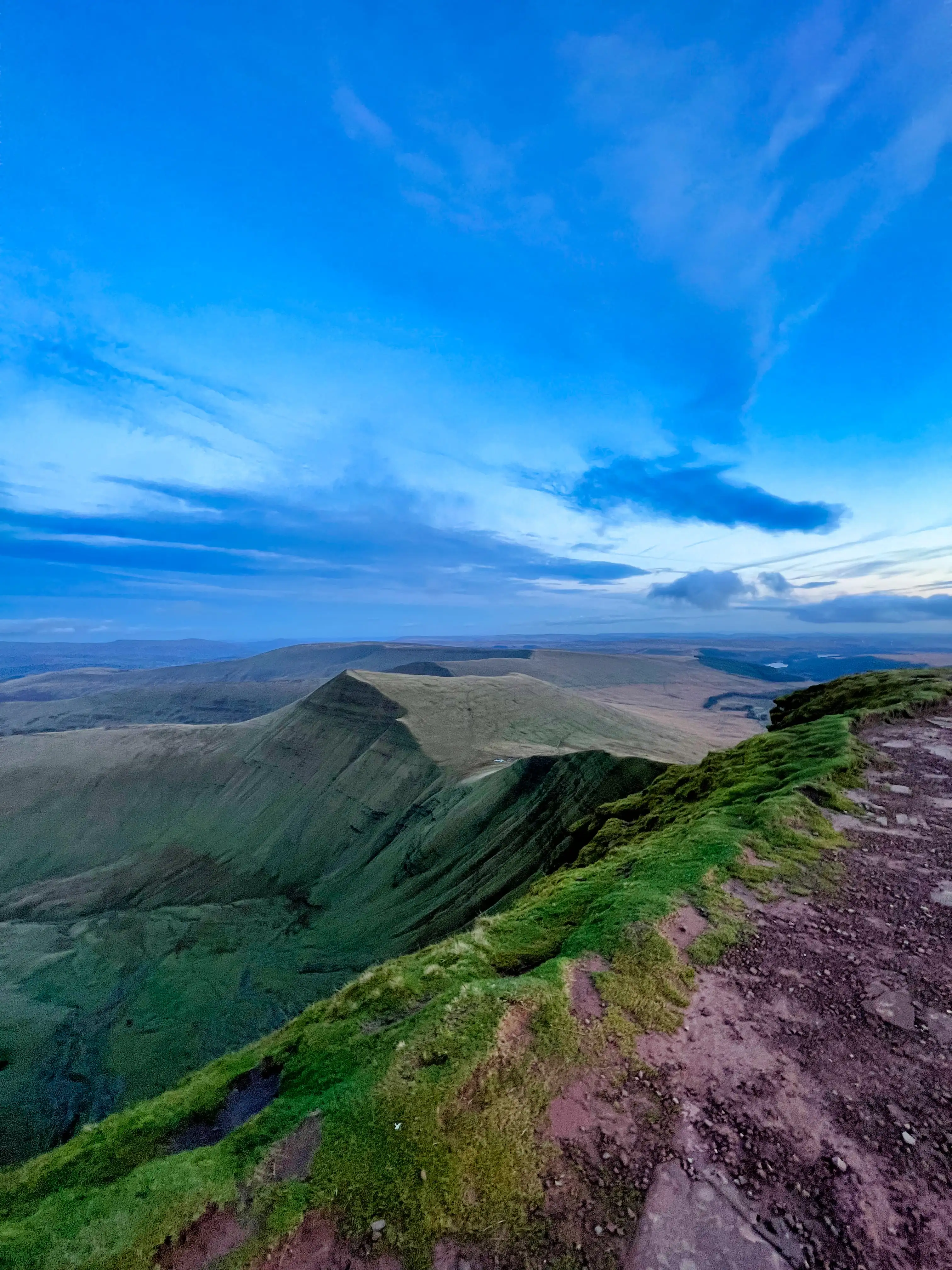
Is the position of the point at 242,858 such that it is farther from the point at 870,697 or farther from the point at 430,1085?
the point at 870,697

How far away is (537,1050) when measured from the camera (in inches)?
221

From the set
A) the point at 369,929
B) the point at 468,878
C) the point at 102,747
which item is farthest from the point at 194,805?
the point at 468,878

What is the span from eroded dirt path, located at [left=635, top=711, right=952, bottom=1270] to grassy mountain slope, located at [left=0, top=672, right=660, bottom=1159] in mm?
12082

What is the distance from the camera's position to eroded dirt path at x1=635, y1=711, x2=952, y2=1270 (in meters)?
3.97

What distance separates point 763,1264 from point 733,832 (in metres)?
6.88

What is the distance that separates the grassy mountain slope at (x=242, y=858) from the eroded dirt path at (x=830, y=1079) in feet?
39.6

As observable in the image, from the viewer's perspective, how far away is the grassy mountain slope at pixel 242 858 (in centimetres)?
2422

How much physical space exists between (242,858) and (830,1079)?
159 ft

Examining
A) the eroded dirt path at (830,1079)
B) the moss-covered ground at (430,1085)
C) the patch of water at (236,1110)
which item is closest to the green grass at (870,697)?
the moss-covered ground at (430,1085)

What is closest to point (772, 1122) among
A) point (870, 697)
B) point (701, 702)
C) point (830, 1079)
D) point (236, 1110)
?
point (830, 1079)

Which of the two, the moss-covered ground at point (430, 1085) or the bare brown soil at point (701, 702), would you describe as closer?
the moss-covered ground at point (430, 1085)

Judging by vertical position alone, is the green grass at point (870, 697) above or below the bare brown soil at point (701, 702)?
above

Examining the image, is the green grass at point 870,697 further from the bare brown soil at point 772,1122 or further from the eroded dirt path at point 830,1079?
the bare brown soil at point 772,1122

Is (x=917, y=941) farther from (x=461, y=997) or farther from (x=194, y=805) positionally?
(x=194, y=805)
